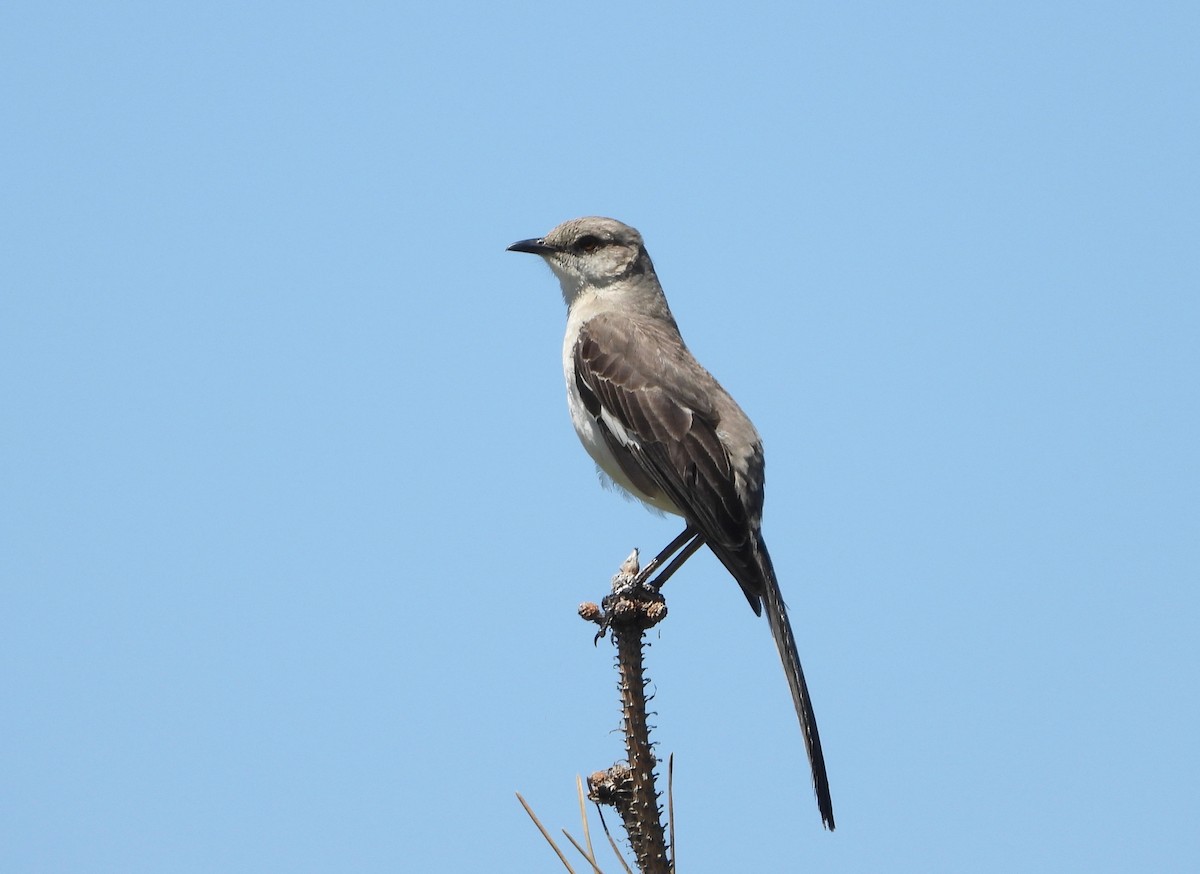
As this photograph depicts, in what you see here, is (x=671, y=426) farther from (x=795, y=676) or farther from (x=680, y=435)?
(x=795, y=676)

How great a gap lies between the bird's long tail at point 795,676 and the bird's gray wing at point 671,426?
79mm

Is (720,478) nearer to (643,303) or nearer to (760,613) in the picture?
(760,613)

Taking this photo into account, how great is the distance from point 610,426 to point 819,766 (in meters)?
2.89

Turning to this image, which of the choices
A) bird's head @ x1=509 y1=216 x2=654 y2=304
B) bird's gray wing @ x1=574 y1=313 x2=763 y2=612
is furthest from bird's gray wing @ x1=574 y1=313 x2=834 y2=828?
bird's head @ x1=509 y1=216 x2=654 y2=304

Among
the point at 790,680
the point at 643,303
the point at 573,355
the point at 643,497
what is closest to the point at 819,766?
the point at 790,680

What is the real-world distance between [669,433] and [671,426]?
5cm

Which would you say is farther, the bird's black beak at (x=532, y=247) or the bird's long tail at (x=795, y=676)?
the bird's black beak at (x=532, y=247)

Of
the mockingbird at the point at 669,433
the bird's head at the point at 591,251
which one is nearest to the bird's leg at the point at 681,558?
the mockingbird at the point at 669,433

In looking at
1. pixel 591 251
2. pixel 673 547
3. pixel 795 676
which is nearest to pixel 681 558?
pixel 673 547

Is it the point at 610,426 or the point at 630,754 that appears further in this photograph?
the point at 610,426

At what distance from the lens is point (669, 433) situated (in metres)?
7.48

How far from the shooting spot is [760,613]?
6699 millimetres

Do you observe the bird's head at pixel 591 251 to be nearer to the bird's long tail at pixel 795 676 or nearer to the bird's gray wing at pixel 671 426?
the bird's gray wing at pixel 671 426

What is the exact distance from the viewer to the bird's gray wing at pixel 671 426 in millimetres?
7086
